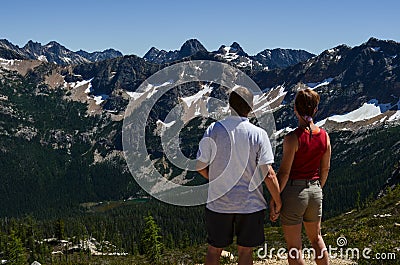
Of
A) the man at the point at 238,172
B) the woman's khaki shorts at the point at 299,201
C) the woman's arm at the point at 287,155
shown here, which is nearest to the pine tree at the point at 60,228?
the man at the point at 238,172

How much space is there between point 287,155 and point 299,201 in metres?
1.00

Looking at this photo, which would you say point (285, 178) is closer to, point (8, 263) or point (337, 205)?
point (8, 263)

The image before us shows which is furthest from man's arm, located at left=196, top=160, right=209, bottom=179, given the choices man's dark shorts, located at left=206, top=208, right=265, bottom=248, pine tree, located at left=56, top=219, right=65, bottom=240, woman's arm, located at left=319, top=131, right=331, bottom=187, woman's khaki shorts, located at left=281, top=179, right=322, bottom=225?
pine tree, located at left=56, top=219, right=65, bottom=240

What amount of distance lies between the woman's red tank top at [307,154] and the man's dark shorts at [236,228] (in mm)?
1130

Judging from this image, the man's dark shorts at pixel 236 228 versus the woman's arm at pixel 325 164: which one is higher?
the woman's arm at pixel 325 164

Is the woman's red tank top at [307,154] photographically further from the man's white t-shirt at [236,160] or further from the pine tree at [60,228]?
the pine tree at [60,228]

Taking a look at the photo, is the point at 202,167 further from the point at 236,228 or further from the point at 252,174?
the point at 236,228

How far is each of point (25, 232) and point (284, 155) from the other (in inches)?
4459

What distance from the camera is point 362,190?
163m

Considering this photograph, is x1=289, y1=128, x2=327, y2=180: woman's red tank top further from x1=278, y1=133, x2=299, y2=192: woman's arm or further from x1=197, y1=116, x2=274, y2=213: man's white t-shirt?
x1=197, y1=116, x2=274, y2=213: man's white t-shirt

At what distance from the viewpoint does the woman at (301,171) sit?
28.6 ft

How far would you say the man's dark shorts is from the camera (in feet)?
28.7

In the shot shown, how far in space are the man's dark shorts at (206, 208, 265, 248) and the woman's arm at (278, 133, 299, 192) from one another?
80 cm

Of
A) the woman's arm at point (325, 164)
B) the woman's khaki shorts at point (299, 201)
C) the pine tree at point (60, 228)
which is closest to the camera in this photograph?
the woman's khaki shorts at point (299, 201)
